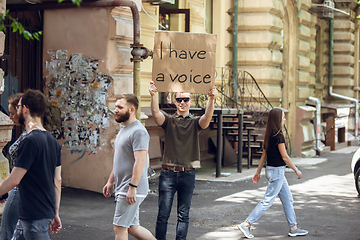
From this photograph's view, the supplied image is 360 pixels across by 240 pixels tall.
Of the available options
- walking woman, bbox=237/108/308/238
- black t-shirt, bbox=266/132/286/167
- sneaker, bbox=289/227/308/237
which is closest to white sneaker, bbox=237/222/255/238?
walking woman, bbox=237/108/308/238

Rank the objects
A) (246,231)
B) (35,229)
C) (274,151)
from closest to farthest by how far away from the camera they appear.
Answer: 1. (35,229)
2. (246,231)
3. (274,151)

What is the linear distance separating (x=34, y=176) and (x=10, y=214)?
857 millimetres

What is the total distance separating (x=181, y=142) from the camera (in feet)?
16.5

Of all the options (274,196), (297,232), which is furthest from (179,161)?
(297,232)

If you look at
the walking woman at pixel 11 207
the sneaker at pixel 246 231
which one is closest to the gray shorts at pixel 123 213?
the walking woman at pixel 11 207

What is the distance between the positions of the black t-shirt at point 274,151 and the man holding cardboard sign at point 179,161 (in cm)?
149

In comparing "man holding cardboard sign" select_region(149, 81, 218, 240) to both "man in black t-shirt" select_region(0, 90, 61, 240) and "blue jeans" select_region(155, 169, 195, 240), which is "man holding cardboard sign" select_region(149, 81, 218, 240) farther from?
"man in black t-shirt" select_region(0, 90, 61, 240)

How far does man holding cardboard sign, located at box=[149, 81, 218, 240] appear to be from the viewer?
193 inches

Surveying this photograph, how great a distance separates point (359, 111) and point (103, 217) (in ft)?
Answer: 58.6

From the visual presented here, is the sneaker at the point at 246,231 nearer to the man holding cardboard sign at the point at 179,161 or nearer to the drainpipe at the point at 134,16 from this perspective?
A: the man holding cardboard sign at the point at 179,161

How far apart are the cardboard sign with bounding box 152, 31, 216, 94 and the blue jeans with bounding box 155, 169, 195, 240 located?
0.97 m

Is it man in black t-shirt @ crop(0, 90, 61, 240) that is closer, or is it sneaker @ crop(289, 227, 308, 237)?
man in black t-shirt @ crop(0, 90, 61, 240)

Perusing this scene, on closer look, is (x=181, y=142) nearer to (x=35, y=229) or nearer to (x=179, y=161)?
(x=179, y=161)

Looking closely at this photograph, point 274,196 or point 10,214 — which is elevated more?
point 10,214
